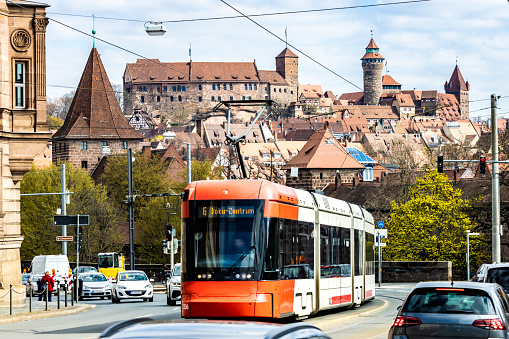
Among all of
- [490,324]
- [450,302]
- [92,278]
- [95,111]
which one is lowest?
[92,278]

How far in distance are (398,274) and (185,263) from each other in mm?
37472

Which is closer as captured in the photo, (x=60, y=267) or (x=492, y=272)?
(x=492, y=272)

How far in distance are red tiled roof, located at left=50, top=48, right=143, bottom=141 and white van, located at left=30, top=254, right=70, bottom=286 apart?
70.9 meters

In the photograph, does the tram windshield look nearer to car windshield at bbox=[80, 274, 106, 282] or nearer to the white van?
car windshield at bbox=[80, 274, 106, 282]

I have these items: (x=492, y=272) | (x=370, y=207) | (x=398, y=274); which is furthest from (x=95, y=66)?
(x=492, y=272)

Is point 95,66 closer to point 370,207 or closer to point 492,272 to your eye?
point 370,207

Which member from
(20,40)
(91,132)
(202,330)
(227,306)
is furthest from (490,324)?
(91,132)

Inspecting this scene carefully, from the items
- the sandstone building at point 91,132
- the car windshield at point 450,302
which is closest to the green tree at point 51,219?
the sandstone building at point 91,132

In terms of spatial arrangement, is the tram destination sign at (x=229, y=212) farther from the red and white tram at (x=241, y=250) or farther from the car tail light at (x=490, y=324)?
the car tail light at (x=490, y=324)

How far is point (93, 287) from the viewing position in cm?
4075

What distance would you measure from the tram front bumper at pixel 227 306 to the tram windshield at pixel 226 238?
505 mm

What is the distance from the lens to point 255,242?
17.5m

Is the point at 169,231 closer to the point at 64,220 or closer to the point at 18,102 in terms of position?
the point at 64,220

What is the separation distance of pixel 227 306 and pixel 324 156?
10241cm
